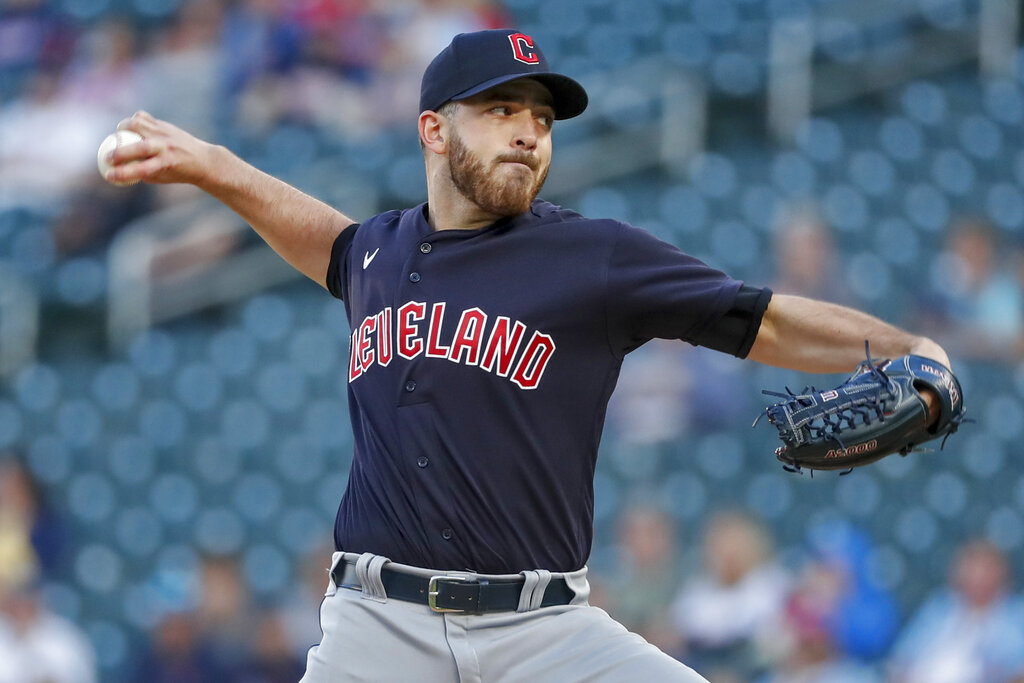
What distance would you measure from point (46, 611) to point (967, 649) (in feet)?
13.3

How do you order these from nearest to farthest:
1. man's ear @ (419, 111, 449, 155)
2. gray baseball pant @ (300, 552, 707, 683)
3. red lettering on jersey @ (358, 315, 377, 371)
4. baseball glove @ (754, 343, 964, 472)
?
baseball glove @ (754, 343, 964, 472) → gray baseball pant @ (300, 552, 707, 683) → red lettering on jersey @ (358, 315, 377, 371) → man's ear @ (419, 111, 449, 155)

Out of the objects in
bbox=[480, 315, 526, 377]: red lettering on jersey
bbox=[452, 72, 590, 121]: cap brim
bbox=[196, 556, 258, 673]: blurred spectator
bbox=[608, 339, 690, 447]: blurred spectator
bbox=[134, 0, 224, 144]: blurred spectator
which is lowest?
bbox=[196, 556, 258, 673]: blurred spectator

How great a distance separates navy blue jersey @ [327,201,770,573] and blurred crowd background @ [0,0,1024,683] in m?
3.35

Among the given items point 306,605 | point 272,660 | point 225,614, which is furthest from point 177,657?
point 306,605

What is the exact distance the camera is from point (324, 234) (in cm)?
285

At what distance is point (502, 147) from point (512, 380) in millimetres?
476

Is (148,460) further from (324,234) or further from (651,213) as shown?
(324,234)

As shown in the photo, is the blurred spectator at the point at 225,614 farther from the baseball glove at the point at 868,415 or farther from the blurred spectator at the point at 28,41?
the baseball glove at the point at 868,415

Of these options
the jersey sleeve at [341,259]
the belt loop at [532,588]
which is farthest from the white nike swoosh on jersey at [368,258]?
the belt loop at [532,588]

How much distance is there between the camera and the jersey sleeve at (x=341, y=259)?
9.23 feet

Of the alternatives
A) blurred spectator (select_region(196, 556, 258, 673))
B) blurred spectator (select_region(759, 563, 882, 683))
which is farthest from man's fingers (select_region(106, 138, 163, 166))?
blurred spectator (select_region(759, 563, 882, 683))

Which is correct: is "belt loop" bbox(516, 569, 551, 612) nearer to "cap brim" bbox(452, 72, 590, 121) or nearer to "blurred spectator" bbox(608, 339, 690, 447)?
"cap brim" bbox(452, 72, 590, 121)

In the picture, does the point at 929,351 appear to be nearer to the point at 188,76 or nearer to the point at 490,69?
the point at 490,69

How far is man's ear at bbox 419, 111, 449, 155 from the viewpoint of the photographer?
270cm
